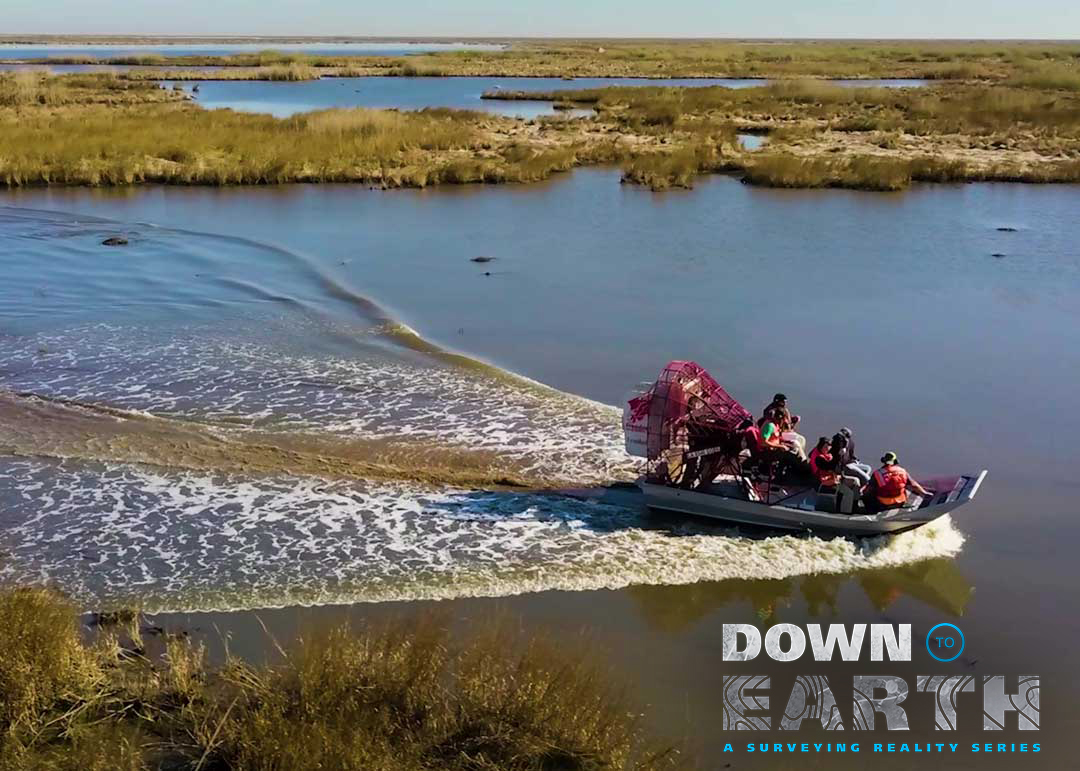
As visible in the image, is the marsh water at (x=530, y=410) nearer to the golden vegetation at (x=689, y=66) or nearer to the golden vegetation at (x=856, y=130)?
the golden vegetation at (x=856, y=130)

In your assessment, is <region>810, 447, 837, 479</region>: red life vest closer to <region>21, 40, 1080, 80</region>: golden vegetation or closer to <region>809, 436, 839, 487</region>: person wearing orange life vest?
<region>809, 436, 839, 487</region>: person wearing orange life vest

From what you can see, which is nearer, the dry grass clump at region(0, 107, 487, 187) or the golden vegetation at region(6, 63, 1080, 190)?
the dry grass clump at region(0, 107, 487, 187)

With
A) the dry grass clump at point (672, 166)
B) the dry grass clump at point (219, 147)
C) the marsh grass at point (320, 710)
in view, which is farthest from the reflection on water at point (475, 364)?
the dry grass clump at point (219, 147)

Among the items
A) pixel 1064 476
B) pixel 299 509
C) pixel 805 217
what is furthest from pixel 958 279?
pixel 299 509

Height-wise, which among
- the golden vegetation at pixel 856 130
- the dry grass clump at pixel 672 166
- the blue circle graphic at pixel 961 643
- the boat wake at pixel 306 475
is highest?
the golden vegetation at pixel 856 130

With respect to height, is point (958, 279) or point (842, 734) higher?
point (958, 279)

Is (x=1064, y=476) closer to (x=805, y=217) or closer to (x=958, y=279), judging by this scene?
(x=958, y=279)

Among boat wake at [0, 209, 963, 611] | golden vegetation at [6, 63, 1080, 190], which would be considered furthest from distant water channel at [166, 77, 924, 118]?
boat wake at [0, 209, 963, 611]
